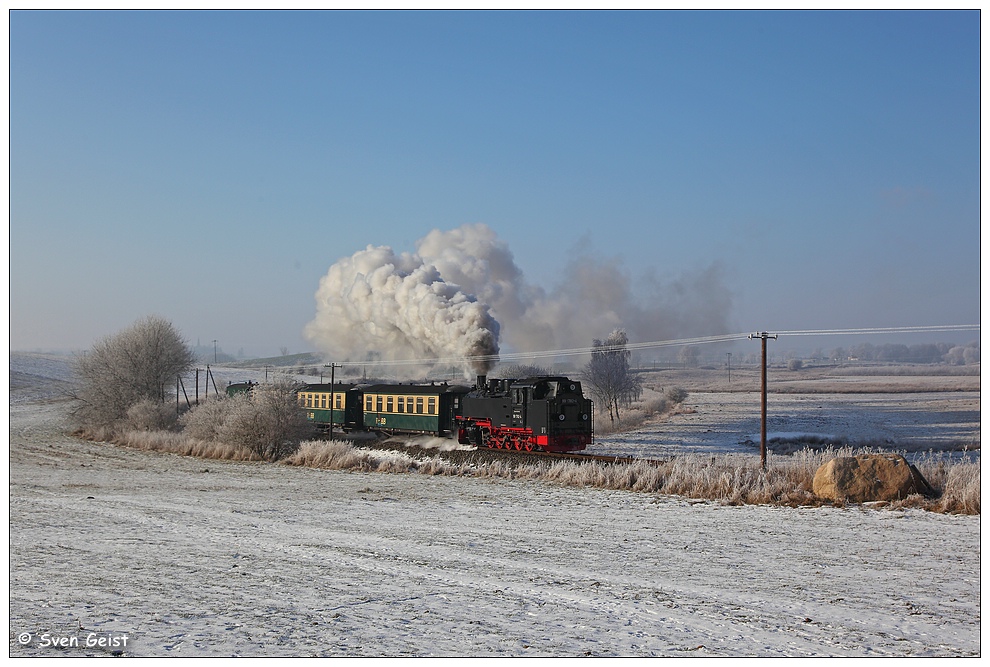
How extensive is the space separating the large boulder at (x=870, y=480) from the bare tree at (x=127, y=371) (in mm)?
40839

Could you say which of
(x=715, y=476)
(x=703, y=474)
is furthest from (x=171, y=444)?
(x=715, y=476)

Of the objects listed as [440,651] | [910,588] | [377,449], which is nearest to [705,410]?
[377,449]

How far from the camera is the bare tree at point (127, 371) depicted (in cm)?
4753

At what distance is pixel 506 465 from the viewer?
24.0m

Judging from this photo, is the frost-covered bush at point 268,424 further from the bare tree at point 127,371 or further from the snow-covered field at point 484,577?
the bare tree at point 127,371

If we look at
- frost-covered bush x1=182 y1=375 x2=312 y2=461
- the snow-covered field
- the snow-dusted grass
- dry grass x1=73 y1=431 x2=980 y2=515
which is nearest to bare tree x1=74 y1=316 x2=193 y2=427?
frost-covered bush x1=182 y1=375 x2=312 y2=461

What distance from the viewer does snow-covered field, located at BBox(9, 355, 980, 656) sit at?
7410 mm

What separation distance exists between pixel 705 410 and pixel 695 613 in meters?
52.3

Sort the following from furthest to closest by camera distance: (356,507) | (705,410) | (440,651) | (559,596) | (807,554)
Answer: (705,410), (356,507), (807,554), (559,596), (440,651)

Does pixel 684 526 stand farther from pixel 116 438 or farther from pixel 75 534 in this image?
pixel 116 438

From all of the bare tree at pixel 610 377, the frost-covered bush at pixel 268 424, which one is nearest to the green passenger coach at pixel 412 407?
the frost-covered bush at pixel 268 424

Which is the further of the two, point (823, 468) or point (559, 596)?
point (823, 468)

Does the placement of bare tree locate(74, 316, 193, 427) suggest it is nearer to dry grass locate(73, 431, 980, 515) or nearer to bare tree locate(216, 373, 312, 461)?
bare tree locate(216, 373, 312, 461)

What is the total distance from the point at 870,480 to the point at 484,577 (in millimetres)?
10254
